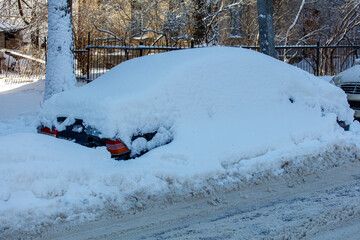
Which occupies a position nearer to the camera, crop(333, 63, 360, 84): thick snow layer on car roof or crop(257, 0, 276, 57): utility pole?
crop(333, 63, 360, 84): thick snow layer on car roof

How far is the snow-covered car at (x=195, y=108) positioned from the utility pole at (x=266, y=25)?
4882 mm

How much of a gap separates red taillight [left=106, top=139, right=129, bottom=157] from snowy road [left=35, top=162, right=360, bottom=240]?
0.70 metres

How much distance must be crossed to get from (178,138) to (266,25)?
→ 7.33 m

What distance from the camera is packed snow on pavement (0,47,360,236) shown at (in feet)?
12.1

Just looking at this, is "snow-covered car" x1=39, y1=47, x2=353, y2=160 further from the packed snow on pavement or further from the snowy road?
the snowy road

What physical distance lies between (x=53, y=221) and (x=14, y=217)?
0.34 m

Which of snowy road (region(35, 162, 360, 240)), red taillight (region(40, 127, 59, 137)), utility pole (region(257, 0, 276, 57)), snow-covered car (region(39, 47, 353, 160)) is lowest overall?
snowy road (region(35, 162, 360, 240))

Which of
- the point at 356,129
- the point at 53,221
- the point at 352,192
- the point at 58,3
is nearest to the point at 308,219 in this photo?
the point at 352,192

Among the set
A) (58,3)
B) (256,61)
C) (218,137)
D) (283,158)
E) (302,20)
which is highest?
(302,20)

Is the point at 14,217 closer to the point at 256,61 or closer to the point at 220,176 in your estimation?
the point at 220,176

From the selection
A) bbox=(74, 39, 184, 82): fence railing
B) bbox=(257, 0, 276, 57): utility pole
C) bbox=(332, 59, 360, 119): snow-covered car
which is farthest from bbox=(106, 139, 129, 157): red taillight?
bbox=(257, 0, 276, 57): utility pole

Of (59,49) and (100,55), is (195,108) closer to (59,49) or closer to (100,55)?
(59,49)

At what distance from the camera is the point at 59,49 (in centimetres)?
820

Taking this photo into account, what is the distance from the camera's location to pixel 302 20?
2038cm
